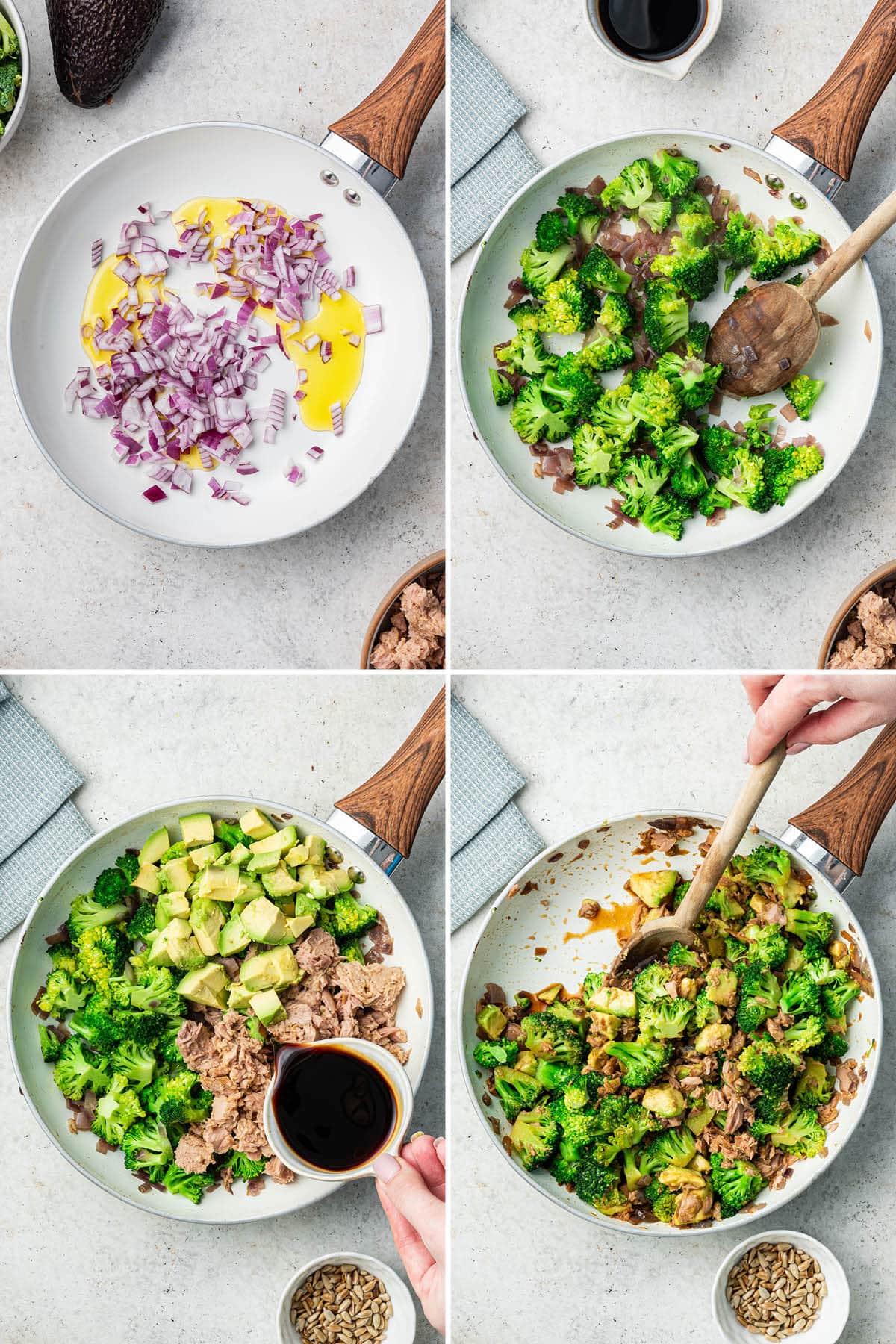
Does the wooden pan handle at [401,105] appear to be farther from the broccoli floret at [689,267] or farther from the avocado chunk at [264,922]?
the avocado chunk at [264,922]

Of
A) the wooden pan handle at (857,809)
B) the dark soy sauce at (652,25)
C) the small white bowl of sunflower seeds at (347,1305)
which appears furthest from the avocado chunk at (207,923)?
the dark soy sauce at (652,25)

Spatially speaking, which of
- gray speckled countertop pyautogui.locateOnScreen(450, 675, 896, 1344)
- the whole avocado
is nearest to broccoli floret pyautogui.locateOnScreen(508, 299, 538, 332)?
gray speckled countertop pyautogui.locateOnScreen(450, 675, 896, 1344)

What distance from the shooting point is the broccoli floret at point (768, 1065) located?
4.03 feet

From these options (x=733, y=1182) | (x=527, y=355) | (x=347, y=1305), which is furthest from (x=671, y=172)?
(x=347, y=1305)

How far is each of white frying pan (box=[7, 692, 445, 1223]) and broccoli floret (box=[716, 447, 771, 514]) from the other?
1.59 feet

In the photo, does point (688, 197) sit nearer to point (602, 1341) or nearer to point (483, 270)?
point (483, 270)

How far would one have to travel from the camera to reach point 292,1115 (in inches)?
47.4

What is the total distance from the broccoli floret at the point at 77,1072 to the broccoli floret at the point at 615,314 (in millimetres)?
1188

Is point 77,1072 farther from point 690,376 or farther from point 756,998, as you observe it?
point 690,376

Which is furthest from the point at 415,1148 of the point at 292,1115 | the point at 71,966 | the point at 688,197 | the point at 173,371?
the point at 688,197

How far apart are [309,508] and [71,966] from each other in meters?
0.71

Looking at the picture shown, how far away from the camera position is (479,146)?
118 centimetres

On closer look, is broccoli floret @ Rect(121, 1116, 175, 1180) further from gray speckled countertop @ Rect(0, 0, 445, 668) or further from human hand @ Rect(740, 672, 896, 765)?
human hand @ Rect(740, 672, 896, 765)

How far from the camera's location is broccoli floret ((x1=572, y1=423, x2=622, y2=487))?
1183 millimetres
